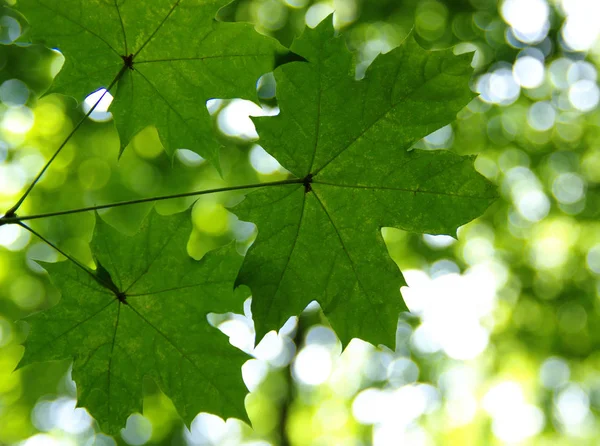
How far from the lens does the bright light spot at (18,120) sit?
956 cm

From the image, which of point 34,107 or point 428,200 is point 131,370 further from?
point 34,107

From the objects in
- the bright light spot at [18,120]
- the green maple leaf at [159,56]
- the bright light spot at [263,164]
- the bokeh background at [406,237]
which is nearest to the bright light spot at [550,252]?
the bokeh background at [406,237]

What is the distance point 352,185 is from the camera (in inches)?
89.0

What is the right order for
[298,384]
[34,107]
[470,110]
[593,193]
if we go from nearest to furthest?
1. [34,107]
2. [470,110]
3. [593,193]
4. [298,384]

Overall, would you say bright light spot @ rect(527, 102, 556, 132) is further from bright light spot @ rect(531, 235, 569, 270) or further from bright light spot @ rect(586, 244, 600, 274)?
bright light spot @ rect(586, 244, 600, 274)

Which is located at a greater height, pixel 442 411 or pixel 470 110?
pixel 470 110

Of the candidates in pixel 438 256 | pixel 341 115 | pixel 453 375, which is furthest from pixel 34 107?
pixel 453 375

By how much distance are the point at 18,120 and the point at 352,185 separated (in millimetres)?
9246

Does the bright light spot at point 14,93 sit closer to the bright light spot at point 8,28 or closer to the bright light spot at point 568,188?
the bright light spot at point 8,28

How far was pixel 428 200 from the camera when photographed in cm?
220

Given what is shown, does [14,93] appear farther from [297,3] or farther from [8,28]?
[297,3]

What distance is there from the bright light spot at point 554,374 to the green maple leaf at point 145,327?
494 inches

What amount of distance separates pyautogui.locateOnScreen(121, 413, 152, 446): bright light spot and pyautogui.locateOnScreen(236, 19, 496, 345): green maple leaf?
9923mm

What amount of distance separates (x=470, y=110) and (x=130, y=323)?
9484 millimetres
